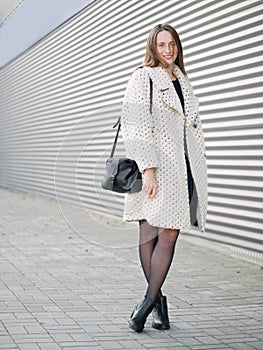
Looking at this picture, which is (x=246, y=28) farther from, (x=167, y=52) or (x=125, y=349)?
(x=125, y=349)

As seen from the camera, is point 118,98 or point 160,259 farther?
point 118,98

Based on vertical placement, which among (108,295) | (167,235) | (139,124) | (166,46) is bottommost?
(108,295)

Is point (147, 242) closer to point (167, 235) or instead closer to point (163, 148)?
point (167, 235)

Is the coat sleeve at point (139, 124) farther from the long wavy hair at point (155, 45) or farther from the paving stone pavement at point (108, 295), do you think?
the paving stone pavement at point (108, 295)

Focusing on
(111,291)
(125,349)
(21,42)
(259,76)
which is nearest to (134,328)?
(125,349)

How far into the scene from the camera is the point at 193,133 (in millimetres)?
4602

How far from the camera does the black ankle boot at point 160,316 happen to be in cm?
463

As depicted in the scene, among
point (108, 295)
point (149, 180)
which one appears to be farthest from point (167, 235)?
point (108, 295)

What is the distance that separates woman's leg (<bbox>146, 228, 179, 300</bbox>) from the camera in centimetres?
451

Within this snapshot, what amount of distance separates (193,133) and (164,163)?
286mm

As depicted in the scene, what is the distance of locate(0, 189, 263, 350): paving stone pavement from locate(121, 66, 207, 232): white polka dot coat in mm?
661

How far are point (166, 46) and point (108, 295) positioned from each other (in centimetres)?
200

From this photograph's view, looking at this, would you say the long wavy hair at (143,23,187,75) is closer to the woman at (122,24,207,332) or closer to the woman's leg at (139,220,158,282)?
the woman at (122,24,207,332)

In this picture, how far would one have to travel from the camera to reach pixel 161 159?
4461mm
